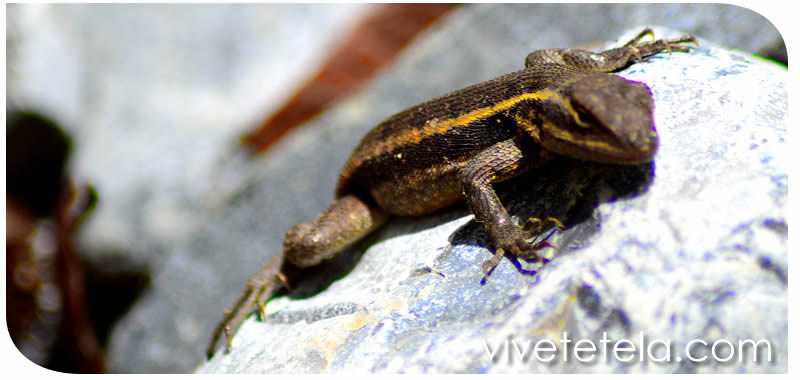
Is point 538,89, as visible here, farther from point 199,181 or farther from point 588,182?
point 199,181

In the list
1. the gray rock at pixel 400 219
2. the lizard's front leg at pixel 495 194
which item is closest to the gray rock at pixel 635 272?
the gray rock at pixel 400 219

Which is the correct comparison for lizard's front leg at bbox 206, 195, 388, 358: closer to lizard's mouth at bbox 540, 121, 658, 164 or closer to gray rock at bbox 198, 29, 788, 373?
gray rock at bbox 198, 29, 788, 373

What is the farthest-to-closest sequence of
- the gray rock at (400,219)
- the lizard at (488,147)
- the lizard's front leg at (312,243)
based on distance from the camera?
the lizard's front leg at (312,243)
the lizard at (488,147)
the gray rock at (400,219)

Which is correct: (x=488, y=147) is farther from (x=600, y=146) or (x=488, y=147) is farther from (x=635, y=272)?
(x=635, y=272)

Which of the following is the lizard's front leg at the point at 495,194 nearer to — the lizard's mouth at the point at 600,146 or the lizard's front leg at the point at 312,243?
the lizard's mouth at the point at 600,146

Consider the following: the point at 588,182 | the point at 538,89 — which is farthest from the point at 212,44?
the point at 588,182

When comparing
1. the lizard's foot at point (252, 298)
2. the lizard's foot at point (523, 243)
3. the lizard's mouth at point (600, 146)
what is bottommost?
the lizard's foot at point (252, 298)
